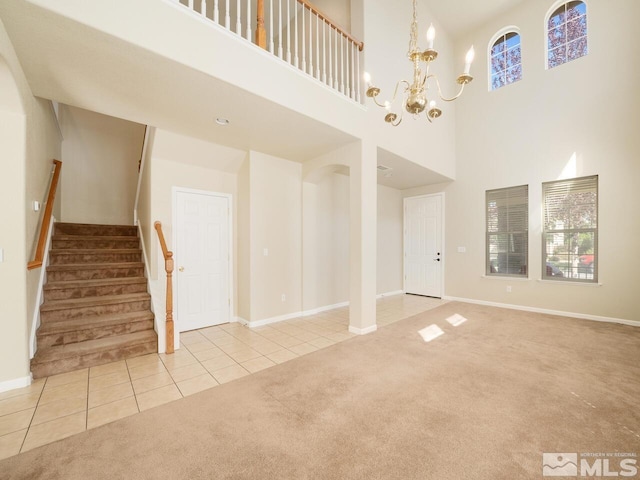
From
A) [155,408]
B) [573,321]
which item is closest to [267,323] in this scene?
[155,408]

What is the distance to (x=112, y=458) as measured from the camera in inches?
65.3

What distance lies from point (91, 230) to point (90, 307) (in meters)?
1.89

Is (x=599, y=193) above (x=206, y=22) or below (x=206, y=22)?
below

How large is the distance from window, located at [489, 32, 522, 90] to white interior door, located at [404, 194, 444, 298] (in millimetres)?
2533

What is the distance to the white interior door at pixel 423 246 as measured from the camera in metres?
6.33

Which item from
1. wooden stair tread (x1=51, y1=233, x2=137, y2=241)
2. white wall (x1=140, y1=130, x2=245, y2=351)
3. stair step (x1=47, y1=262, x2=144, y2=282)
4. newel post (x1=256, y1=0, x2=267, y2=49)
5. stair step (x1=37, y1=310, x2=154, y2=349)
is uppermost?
newel post (x1=256, y1=0, x2=267, y2=49)

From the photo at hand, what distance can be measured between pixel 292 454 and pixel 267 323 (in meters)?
2.76

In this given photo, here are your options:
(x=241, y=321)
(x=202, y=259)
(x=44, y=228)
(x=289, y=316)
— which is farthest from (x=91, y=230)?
(x=289, y=316)

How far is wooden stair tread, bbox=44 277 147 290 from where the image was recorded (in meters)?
3.30

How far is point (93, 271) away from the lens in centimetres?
372

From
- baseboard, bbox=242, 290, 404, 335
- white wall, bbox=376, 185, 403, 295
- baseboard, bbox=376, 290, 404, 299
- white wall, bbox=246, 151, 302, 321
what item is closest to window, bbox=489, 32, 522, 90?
white wall, bbox=376, 185, 403, 295

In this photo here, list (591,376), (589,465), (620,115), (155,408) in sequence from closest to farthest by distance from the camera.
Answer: (589,465), (155,408), (591,376), (620,115)

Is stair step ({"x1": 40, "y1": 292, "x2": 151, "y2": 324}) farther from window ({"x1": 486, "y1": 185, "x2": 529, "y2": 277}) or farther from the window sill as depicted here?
window ({"x1": 486, "y1": 185, "x2": 529, "y2": 277})

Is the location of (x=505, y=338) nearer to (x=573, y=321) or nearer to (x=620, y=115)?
(x=573, y=321)
